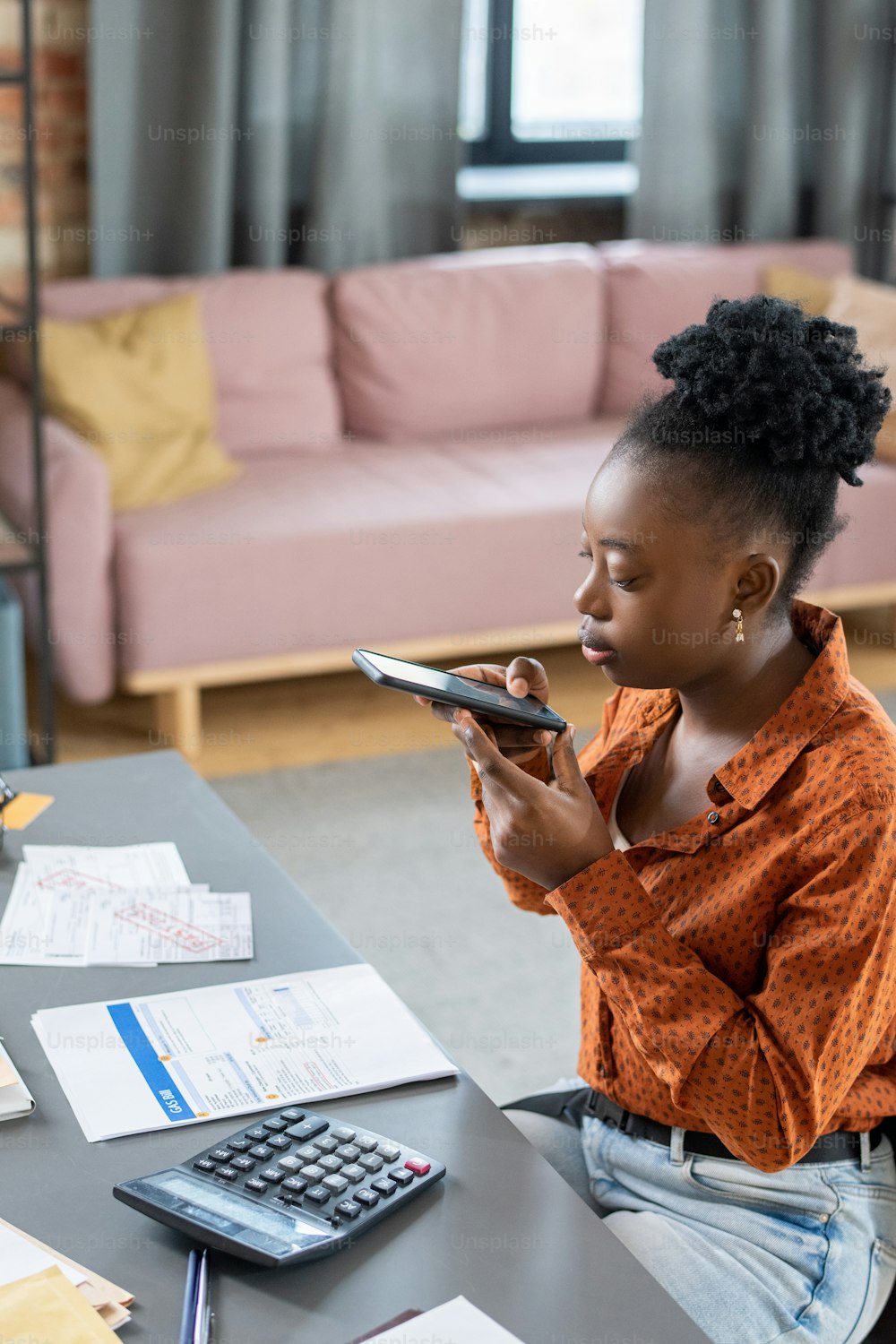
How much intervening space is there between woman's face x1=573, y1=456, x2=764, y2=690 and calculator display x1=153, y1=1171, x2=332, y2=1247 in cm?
47

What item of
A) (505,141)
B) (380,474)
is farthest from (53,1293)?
(505,141)

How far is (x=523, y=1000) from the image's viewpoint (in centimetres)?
242

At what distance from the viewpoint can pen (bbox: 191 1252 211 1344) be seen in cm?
88

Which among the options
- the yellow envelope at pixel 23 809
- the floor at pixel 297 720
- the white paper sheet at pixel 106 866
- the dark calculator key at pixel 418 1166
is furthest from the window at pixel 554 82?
the dark calculator key at pixel 418 1166

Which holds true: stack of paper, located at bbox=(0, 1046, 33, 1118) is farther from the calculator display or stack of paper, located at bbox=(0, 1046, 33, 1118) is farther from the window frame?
the window frame

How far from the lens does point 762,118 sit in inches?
176

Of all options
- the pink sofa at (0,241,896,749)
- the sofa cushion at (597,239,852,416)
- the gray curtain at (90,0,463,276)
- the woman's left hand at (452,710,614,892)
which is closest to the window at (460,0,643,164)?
the gray curtain at (90,0,463,276)

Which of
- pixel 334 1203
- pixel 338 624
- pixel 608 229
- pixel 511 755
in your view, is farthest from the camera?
pixel 608 229

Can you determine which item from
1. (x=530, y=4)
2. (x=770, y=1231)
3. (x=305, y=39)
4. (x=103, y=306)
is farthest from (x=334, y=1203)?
(x=530, y=4)

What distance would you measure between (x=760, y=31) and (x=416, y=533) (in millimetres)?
2097

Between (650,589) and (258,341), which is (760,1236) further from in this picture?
(258,341)

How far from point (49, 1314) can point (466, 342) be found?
10.5 feet

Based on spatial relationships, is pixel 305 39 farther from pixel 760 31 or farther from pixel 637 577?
pixel 637 577

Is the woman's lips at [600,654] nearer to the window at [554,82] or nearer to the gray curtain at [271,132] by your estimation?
the gray curtain at [271,132]
